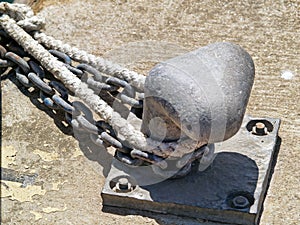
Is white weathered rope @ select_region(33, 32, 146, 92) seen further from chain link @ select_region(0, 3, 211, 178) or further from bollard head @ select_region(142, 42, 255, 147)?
bollard head @ select_region(142, 42, 255, 147)

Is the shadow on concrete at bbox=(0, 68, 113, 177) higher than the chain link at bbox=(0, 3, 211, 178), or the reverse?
the chain link at bbox=(0, 3, 211, 178)

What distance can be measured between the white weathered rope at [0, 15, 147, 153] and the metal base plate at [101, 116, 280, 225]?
86 mm

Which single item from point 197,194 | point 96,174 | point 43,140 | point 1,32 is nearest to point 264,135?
point 197,194

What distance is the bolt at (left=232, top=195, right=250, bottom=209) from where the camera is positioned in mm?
1996

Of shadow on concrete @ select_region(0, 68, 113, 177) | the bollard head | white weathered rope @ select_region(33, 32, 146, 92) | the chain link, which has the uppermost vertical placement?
the bollard head

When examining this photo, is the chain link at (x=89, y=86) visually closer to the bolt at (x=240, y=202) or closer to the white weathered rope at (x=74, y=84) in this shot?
the white weathered rope at (x=74, y=84)

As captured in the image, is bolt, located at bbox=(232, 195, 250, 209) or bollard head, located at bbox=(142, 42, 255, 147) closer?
bollard head, located at bbox=(142, 42, 255, 147)

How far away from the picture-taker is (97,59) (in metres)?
2.42

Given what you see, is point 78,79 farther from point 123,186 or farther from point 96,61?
point 123,186

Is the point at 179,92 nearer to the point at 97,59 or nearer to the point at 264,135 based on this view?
the point at 264,135

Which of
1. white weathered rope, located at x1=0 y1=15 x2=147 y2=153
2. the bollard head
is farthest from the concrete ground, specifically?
the bollard head

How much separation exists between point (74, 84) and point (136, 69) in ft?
0.85

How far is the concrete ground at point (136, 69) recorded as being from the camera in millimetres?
2098

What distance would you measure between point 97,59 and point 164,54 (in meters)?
0.26
